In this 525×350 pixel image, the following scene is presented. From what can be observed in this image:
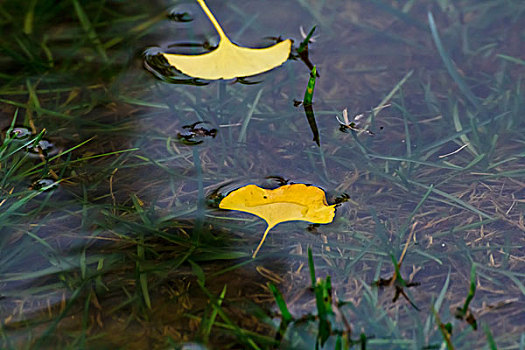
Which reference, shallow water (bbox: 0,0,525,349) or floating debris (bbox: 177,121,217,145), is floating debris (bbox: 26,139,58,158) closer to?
shallow water (bbox: 0,0,525,349)

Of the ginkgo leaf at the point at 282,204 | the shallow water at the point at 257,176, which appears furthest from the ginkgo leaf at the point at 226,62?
the ginkgo leaf at the point at 282,204

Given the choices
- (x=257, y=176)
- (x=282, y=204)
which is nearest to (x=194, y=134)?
(x=257, y=176)

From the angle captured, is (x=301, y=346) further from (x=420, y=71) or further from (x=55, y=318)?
(x=420, y=71)

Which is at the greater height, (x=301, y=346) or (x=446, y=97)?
(x=446, y=97)

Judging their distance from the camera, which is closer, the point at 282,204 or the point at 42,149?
the point at 282,204

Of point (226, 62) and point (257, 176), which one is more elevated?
point (226, 62)

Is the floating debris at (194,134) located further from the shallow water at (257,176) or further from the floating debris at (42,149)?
the floating debris at (42,149)

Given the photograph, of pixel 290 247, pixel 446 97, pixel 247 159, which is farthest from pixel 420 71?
pixel 290 247

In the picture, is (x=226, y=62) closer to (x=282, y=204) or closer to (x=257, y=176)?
(x=257, y=176)
